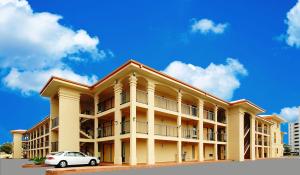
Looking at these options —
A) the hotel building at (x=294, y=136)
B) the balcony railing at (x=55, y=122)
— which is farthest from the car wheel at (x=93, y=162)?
the hotel building at (x=294, y=136)

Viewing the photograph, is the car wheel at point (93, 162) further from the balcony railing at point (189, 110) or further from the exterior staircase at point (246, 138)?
the exterior staircase at point (246, 138)

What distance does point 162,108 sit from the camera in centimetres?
2620

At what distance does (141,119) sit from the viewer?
26.2 m

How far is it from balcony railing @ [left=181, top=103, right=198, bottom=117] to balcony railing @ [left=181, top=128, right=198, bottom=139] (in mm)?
1780

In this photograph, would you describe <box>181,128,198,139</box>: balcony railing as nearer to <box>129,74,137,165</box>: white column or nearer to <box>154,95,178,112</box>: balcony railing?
<box>154,95,178,112</box>: balcony railing

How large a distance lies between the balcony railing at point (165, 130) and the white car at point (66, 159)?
6.44 metres

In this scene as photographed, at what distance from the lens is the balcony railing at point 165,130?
87.8 feet

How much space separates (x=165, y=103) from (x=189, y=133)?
544 centimetres

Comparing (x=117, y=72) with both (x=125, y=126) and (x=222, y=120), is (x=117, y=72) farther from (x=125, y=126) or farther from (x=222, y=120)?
(x=222, y=120)

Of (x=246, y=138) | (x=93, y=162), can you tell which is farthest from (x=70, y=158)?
(x=246, y=138)

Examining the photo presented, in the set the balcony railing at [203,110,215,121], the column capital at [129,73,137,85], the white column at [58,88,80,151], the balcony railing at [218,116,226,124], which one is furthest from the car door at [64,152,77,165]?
the balcony railing at [218,116,226,124]

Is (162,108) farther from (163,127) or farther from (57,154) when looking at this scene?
(57,154)

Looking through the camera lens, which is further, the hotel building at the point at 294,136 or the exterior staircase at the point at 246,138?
the hotel building at the point at 294,136

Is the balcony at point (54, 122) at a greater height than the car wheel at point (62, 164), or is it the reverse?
the balcony at point (54, 122)
